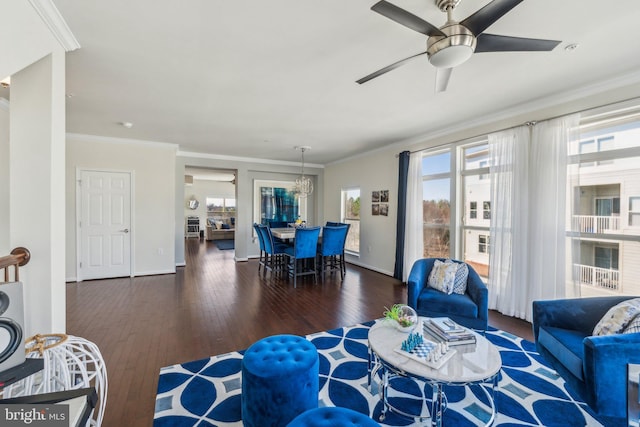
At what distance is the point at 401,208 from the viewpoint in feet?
16.1

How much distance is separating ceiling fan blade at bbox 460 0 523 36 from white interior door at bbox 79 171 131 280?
572cm

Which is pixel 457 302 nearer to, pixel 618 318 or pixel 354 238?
pixel 618 318

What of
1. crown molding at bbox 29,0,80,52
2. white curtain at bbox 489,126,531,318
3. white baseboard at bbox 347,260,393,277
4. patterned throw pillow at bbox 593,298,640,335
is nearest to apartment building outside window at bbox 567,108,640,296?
white curtain at bbox 489,126,531,318

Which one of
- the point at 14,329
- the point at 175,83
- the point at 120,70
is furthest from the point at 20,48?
the point at 14,329

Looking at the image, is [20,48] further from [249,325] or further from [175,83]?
[249,325]

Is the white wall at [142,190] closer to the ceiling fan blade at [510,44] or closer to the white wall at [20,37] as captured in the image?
the white wall at [20,37]

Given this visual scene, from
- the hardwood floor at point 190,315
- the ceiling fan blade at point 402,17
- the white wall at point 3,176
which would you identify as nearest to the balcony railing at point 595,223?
the hardwood floor at point 190,315

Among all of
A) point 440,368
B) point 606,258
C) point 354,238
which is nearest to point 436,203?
point 606,258

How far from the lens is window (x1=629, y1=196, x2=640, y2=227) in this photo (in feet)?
8.29

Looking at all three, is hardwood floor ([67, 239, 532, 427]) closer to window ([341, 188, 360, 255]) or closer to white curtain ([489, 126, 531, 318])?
white curtain ([489, 126, 531, 318])

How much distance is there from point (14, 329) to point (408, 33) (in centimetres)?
282

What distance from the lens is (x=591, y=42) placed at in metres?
2.02

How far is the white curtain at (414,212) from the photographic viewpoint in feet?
15.3

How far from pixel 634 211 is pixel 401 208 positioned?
9.23 ft
